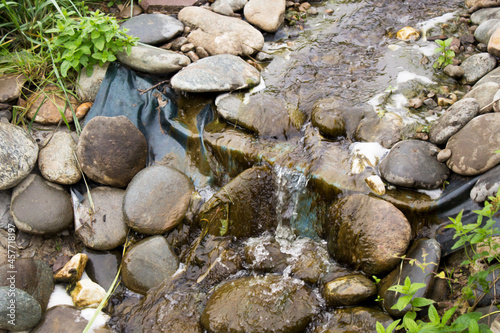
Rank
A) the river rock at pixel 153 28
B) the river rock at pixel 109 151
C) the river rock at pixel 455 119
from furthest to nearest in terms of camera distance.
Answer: the river rock at pixel 153 28 < the river rock at pixel 109 151 < the river rock at pixel 455 119

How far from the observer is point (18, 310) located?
2969mm

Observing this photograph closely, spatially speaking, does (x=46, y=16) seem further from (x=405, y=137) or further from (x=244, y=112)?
(x=405, y=137)

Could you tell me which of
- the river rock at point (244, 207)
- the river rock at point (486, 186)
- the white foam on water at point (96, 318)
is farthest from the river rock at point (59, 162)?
the river rock at point (486, 186)

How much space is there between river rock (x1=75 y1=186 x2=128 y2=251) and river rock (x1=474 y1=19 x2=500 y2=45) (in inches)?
186

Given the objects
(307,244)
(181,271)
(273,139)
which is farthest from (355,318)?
(273,139)

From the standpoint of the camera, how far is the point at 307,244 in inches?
141

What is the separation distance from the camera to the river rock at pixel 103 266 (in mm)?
3627

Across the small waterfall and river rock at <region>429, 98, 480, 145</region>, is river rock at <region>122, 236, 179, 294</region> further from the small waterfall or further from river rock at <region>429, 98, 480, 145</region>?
river rock at <region>429, 98, 480, 145</region>

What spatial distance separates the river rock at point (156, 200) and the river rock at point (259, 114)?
2.99 feet

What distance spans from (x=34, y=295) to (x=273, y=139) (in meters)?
2.76

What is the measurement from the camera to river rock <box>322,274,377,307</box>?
291cm

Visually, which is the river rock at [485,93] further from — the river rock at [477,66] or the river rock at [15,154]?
the river rock at [15,154]

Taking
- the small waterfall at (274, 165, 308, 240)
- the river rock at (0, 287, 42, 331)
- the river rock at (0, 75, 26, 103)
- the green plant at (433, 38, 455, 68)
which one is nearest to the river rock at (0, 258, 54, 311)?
the river rock at (0, 287, 42, 331)

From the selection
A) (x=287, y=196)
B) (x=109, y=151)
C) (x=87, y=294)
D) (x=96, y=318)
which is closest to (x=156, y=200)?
(x=109, y=151)
